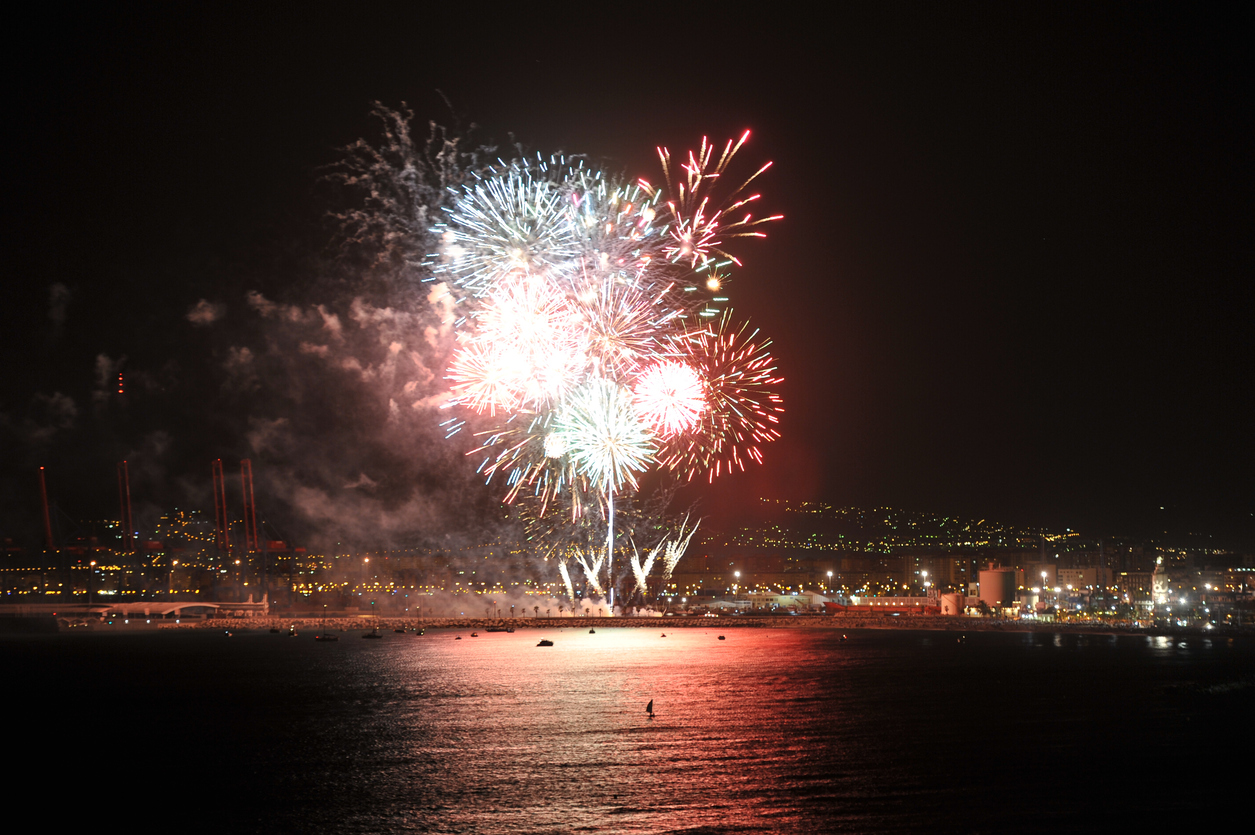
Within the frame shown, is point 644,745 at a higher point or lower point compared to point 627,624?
higher

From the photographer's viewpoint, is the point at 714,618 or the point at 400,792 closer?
the point at 400,792

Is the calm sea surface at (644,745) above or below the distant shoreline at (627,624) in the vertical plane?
above

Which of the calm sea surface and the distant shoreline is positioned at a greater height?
the calm sea surface

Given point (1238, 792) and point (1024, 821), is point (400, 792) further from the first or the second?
point (1238, 792)

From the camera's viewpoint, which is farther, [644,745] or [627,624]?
[627,624]

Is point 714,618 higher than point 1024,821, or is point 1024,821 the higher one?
point 1024,821

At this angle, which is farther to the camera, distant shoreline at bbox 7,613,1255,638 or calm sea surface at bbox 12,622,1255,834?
distant shoreline at bbox 7,613,1255,638

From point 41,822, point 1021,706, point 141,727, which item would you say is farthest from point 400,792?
point 1021,706

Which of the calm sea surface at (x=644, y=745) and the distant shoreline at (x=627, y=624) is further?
the distant shoreline at (x=627, y=624)
